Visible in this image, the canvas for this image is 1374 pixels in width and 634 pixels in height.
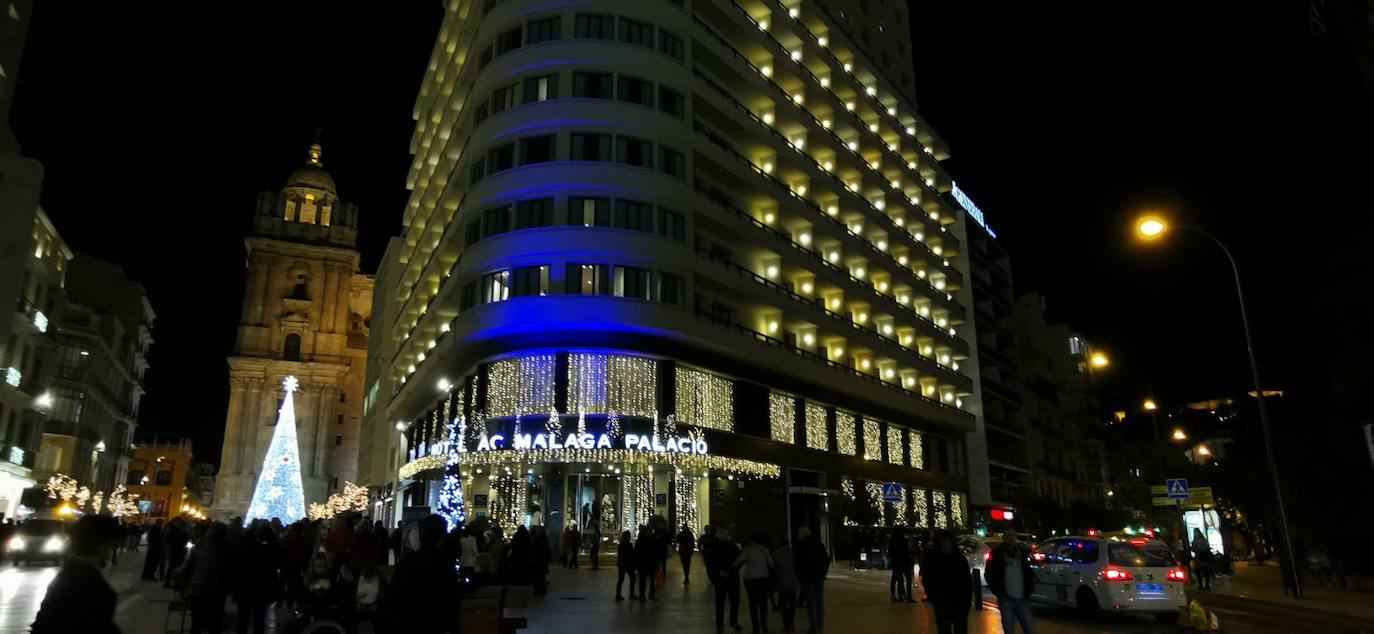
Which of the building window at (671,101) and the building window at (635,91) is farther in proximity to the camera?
the building window at (671,101)

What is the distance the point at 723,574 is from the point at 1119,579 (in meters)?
8.11

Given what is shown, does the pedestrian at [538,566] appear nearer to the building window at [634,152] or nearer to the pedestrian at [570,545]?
the pedestrian at [570,545]

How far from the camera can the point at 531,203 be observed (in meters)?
35.2

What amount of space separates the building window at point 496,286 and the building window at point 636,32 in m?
11.7

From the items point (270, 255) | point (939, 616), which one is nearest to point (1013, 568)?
point (939, 616)

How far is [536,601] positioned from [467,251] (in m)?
21.8

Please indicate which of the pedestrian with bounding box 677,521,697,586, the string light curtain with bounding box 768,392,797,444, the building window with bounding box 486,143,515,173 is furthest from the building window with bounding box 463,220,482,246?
the pedestrian with bounding box 677,521,697,586

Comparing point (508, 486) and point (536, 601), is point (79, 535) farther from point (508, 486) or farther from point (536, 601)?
point (508, 486)

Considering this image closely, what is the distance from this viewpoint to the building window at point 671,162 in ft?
120

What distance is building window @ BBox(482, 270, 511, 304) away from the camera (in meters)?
34.6

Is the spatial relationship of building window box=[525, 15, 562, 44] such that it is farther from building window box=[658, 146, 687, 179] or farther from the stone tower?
the stone tower

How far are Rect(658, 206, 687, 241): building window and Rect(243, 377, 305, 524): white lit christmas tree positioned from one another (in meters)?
28.4

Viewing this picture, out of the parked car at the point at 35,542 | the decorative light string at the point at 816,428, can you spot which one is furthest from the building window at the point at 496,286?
the decorative light string at the point at 816,428

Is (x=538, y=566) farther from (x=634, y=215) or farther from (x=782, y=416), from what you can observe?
(x=782, y=416)
